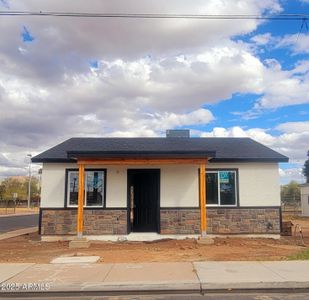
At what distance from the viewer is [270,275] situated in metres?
9.48

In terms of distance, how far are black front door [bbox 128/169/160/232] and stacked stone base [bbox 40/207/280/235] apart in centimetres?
52

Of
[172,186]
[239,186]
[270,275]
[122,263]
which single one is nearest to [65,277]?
[122,263]

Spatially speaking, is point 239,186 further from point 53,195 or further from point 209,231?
point 53,195

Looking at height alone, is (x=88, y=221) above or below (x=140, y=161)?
below

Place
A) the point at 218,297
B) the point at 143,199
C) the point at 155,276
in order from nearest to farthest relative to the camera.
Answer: the point at 218,297 < the point at 155,276 < the point at 143,199

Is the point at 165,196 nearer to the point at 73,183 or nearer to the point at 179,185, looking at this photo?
the point at 179,185

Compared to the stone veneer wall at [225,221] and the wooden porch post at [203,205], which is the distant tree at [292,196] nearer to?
the stone veneer wall at [225,221]

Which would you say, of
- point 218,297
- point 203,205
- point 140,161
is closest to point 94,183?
point 140,161

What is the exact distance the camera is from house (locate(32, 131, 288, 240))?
17.2m

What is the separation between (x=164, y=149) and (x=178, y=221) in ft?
9.47

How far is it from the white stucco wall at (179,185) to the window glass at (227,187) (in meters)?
0.28

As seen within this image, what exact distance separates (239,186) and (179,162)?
118 inches

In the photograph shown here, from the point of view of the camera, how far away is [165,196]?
1744cm

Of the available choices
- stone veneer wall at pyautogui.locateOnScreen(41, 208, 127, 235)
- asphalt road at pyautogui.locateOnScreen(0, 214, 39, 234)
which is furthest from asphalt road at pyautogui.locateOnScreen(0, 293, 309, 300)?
asphalt road at pyautogui.locateOnScreen(0, 214, 39, 234)
